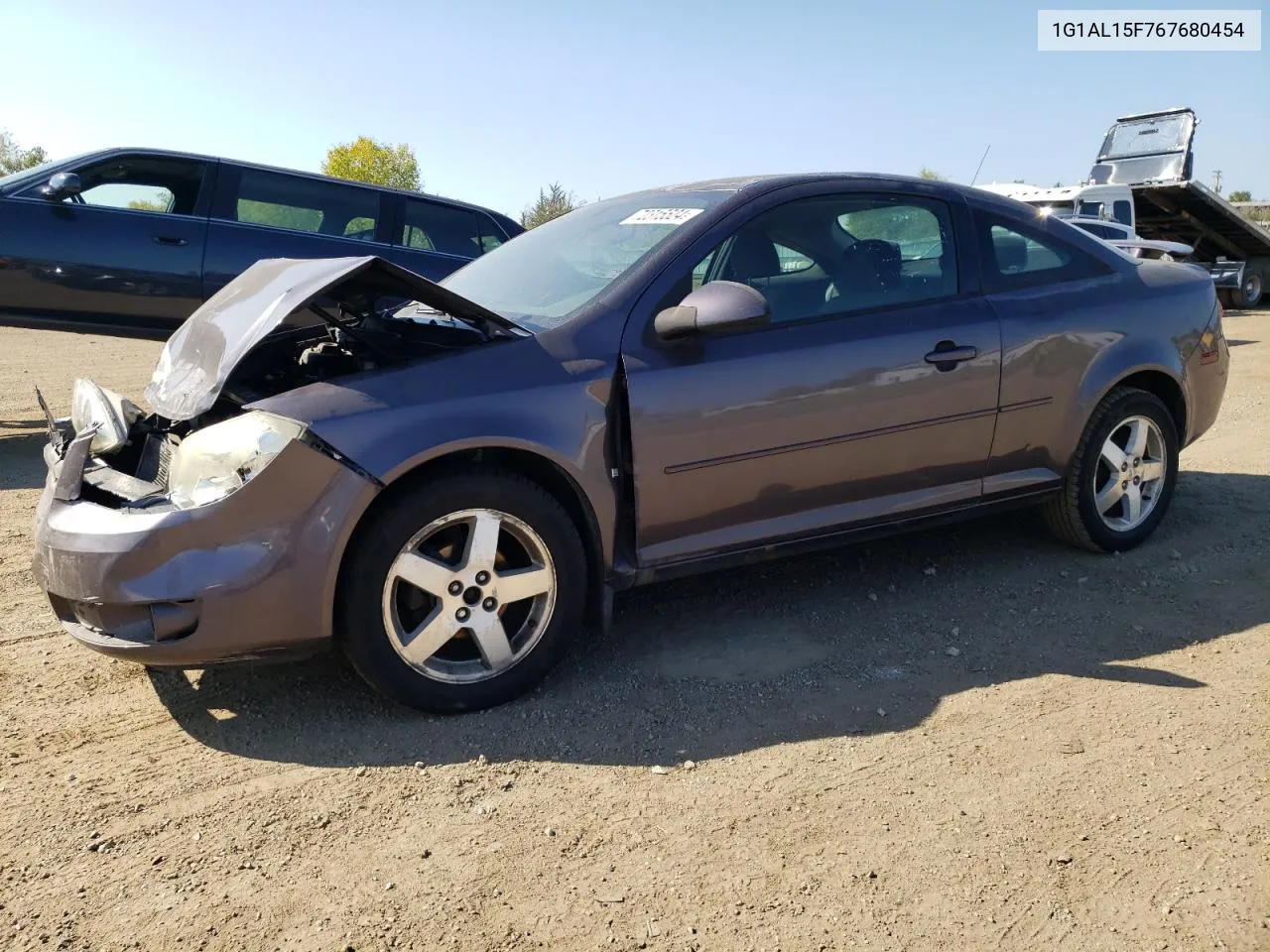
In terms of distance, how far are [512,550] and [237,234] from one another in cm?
539

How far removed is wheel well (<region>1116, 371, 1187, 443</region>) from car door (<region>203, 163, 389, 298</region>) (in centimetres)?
559

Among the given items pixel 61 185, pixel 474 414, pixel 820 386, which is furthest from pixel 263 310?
pixel 61 185

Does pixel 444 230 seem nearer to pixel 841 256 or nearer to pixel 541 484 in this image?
pixel 841 256

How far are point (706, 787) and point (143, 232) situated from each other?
20.8 feet

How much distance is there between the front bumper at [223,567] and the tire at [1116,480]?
3.06 meters

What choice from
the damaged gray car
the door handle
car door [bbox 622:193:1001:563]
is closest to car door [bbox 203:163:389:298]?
the damaged gray car

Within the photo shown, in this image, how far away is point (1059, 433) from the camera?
432cm

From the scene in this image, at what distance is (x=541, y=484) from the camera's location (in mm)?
3338

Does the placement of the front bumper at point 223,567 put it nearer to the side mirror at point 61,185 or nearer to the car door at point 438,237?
the side mirror at point 61,185

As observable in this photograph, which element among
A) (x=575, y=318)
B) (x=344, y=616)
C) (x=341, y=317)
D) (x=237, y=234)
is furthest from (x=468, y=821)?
(x=237, y=234)

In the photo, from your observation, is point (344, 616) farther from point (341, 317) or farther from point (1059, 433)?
point (1059, 433)

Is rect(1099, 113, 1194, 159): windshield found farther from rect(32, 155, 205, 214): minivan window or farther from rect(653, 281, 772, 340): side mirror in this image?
rect(653, 281, 772, 340): side mirror

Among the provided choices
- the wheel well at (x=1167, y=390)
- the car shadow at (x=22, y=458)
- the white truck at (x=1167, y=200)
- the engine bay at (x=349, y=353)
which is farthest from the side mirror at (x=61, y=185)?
the white truck at (x=1167, y=200)

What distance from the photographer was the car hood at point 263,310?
316 centimetres
